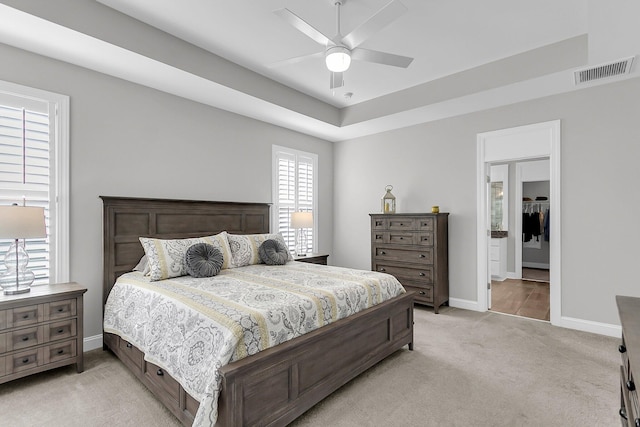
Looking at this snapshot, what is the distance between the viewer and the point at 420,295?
15.2ft

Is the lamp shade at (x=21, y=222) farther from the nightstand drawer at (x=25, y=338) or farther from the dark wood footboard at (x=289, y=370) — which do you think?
the dark wood footboard at (x=289, y=370)

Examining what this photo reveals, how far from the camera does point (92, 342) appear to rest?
3.27 meters

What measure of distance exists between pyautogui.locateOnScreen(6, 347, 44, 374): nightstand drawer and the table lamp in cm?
47

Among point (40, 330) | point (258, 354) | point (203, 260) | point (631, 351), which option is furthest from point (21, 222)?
point (631, 351)

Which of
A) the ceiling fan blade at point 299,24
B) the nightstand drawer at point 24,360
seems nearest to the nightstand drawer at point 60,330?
the nightstand drawer at point 24,360

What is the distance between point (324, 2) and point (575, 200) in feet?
11.6

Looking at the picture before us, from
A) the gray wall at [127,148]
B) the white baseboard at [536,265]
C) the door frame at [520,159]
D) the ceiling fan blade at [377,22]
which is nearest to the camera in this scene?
the ceiling fan blade at [377,22]

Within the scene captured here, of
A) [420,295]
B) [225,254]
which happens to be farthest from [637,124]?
[225,254]

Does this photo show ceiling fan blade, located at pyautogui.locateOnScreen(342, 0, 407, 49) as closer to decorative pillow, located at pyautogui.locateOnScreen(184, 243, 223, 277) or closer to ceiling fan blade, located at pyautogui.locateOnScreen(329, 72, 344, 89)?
ceiling fan blade, located at pyautogui.locateOnScreen(329, 72, 344, 89)

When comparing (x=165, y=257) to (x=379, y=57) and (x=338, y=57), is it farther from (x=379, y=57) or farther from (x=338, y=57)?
(x=379, y=57)

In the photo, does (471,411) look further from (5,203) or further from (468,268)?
(5,203)

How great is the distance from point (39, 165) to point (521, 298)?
21.3 ft

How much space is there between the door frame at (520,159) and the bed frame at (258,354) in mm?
1907

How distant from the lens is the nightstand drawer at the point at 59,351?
8.70 ft
